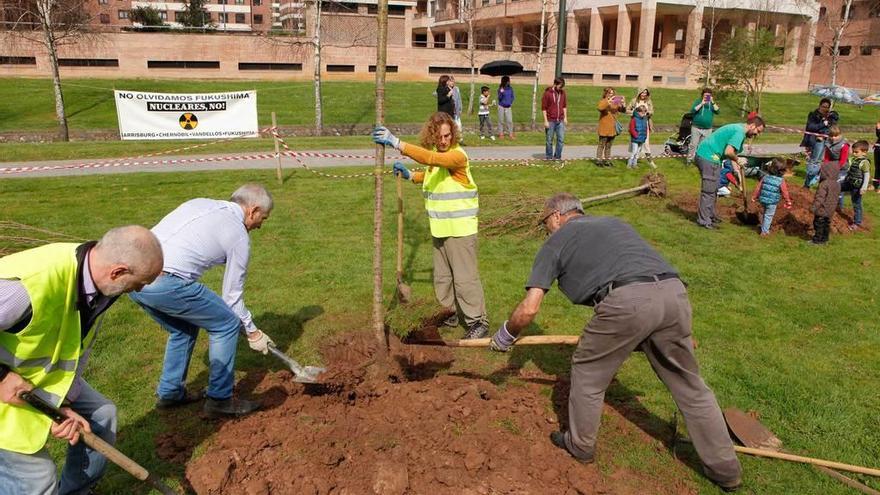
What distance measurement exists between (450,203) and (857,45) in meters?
60.8

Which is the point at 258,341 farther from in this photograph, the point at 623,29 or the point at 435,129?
the point at 623,29

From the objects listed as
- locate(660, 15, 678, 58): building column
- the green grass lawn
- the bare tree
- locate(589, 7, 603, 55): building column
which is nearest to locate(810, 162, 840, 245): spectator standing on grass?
the green grass lawn

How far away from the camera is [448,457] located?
13.6 ft

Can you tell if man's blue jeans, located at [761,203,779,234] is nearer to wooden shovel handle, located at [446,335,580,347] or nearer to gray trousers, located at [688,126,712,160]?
gray trousers, located at [688,126,712,160]

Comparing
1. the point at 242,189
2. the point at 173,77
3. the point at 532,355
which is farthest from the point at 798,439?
the point at 173,77

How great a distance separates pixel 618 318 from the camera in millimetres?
3727

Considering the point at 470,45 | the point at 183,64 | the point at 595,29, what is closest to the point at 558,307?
the point at 470,45

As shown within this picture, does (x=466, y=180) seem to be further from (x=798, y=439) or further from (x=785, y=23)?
(x=785, y=23)

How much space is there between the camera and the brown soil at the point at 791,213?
33.5ft

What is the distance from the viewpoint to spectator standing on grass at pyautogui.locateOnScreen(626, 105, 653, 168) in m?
14.2

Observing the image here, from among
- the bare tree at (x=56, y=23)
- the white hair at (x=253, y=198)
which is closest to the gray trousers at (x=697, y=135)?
the white hair at (x=253, y=198)

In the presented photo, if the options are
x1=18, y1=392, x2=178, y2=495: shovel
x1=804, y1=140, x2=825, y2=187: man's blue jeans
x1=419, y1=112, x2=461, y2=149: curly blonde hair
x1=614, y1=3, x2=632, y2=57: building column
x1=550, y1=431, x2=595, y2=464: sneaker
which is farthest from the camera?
x1=614, y1=3, x2=632, y2=57: building column

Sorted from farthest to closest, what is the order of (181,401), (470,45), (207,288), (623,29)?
(623,29) → (470,45) → (181,401) → (207,288)

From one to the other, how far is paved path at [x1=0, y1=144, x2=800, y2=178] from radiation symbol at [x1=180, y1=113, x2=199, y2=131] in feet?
3.67
